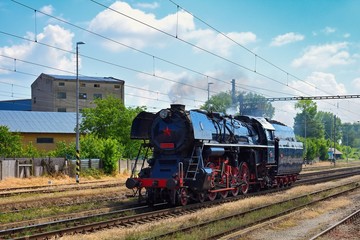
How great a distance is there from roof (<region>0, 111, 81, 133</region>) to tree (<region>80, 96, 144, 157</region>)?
21.7ft

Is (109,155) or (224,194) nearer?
(224,194)

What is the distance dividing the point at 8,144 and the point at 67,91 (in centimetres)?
4073

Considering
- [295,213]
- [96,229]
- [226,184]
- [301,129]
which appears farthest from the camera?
[301,129]

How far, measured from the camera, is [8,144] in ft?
116

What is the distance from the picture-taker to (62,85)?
246ft

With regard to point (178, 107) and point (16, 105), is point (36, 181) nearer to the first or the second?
point (178, 107)

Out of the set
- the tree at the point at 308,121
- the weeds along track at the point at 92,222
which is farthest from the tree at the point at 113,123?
the tree at the point at 308,121

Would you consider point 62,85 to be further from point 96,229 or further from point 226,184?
point 96,229

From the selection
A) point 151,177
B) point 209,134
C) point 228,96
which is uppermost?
point 228,96

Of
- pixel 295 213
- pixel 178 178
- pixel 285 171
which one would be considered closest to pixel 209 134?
pixel 178 178

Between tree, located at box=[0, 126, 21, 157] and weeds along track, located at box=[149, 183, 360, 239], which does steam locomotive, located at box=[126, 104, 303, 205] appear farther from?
tree, located at box=[0, 126, 21, 157]

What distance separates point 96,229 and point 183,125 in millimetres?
5910

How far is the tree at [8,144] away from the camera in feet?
115

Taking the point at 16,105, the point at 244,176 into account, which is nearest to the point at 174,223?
the point at 244,176
